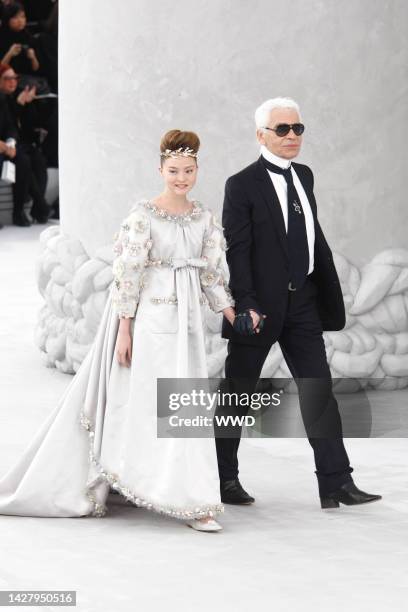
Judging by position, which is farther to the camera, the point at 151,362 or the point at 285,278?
the point at 285,278

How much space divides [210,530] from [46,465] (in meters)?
0.62

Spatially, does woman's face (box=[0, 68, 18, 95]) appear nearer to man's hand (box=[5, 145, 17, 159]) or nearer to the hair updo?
man's hand (box=[5, 145, 17, 159])

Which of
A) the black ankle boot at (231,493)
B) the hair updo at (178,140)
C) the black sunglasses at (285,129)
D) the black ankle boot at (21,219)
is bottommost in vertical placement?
the black ankle boot at (21,219)

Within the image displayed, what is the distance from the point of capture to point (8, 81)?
14445 millimetres

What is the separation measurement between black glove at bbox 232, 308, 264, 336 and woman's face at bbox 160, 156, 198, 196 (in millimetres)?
445

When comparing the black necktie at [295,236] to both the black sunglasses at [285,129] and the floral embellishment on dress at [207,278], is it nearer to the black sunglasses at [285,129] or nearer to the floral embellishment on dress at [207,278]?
the black sunglasses at [285,129]

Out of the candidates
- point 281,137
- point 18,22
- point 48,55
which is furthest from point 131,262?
point 48,55

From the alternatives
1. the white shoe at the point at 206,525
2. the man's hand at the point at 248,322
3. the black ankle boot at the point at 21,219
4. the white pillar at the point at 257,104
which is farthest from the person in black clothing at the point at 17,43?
the white shoe at the point at 206,525

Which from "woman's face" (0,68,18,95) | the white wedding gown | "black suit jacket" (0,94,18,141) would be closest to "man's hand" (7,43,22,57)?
"woman's face" (0,68,18,95)

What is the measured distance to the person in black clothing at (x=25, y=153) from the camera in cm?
1431

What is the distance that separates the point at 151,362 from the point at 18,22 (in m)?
10.7

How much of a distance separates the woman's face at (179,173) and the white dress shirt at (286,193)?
299 mm

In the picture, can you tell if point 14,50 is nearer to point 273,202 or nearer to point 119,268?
point 273,202

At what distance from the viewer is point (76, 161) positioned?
24.8 ft
